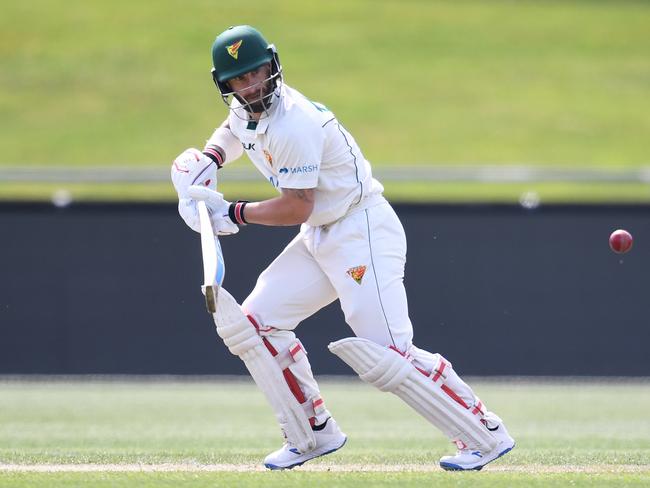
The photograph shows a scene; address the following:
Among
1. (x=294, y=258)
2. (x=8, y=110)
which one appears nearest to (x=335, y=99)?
(x=8, y=110)

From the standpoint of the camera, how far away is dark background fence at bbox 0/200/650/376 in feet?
32.6

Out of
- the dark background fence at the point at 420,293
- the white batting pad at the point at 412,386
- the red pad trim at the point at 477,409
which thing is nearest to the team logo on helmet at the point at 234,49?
the white batting pad at the point at 412,386

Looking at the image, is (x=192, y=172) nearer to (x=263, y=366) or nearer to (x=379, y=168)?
(x=263, y=366)

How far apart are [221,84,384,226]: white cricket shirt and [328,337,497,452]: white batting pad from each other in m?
0.61

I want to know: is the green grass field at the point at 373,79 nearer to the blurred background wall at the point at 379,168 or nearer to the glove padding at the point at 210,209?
the blurred background wall at the point at 379,168

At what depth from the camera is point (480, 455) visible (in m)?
5.39

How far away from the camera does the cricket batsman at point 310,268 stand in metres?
5.25

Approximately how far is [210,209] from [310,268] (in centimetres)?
54

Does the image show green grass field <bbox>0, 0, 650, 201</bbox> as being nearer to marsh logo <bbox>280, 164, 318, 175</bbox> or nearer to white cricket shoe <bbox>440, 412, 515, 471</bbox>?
white cricket shoe <bbox>440, 412, 515, 471</bbox>

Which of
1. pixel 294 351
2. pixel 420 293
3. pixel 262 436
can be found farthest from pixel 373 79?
pixel 294 351

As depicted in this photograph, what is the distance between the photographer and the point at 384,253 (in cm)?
544

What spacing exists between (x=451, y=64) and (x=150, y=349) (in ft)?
51.0

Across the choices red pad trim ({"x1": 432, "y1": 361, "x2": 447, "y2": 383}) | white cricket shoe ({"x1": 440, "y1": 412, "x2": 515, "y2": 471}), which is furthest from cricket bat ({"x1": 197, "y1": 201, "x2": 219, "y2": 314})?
white cricket shoe ({"x1": 440, "y1": 412, "x2": 515, "y2": 471})

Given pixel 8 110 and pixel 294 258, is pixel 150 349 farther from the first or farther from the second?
pixel 8 110
